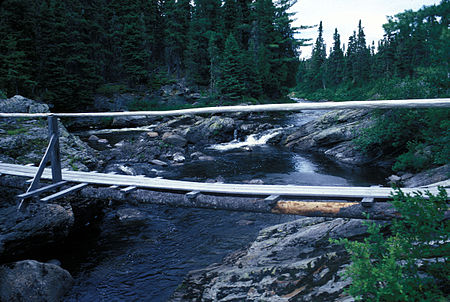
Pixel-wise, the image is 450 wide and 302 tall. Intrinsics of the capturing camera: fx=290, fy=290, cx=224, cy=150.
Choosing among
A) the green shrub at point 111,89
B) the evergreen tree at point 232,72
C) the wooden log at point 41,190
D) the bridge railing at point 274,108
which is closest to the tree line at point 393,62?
the bridge railing at point 274,108

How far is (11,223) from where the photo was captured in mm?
5367

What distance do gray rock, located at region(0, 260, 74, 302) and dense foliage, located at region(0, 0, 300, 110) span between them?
26327mm

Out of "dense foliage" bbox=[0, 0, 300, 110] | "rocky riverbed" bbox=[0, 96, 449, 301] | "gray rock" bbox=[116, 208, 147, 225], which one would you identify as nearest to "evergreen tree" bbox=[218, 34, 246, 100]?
"dense foliage" bbox=[0, 0, 300, 110]

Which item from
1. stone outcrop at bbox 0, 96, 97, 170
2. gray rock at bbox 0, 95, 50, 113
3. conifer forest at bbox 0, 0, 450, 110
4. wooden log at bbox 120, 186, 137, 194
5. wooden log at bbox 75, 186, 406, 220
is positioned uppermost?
conifer forest at bbox 0, 0, 450, 110

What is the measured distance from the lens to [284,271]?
3.47 metres

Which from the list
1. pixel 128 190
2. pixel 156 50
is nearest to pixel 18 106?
pixel 128 190

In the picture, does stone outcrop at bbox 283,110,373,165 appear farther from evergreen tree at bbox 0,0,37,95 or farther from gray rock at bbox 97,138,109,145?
evergreen tree at bbox 0,0,37,95

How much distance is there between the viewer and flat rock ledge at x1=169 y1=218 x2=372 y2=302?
2855 mm

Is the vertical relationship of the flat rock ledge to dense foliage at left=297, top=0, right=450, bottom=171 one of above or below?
below

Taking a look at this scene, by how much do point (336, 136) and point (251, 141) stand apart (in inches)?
224

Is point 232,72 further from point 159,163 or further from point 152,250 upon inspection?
point 152,250

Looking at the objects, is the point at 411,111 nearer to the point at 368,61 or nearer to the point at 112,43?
the point at 112,43

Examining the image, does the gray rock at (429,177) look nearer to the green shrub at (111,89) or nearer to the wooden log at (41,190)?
the wooden log at (41,190)

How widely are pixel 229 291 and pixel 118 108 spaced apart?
3664 cm
